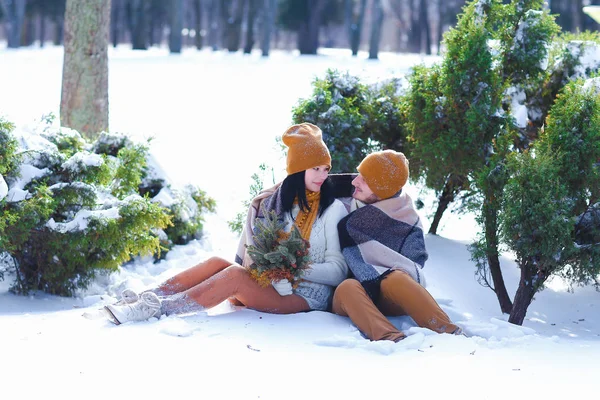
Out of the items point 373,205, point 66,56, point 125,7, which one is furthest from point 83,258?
point 125,7

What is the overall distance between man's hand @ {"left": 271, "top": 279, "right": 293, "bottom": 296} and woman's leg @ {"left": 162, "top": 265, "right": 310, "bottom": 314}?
0.05 meters

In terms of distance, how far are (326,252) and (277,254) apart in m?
0.43

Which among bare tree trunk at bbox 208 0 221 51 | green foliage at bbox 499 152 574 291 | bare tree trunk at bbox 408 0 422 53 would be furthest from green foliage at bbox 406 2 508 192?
bare tree trunk at bbox 208 0 221 51

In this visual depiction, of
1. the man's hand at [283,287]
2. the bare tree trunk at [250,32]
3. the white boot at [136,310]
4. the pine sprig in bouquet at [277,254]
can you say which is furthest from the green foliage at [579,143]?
the bare tree trunk at [250,32]

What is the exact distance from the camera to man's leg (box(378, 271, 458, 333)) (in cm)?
450

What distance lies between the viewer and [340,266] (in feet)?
16.0

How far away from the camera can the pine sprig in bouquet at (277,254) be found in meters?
4.60

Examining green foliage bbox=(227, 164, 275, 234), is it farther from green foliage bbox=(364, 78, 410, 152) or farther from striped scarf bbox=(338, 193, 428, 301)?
striped scarf bbox=(338, 193, 428, 301)

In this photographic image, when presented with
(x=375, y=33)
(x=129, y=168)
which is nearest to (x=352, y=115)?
(x=129, y=168)

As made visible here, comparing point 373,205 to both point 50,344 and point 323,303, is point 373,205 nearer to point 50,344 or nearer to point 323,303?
point 323,303

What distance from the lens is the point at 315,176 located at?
16.0 feet

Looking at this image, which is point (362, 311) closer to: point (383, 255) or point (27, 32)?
point (383, 255)

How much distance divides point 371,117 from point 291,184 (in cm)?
266

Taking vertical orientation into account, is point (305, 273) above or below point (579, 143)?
below
